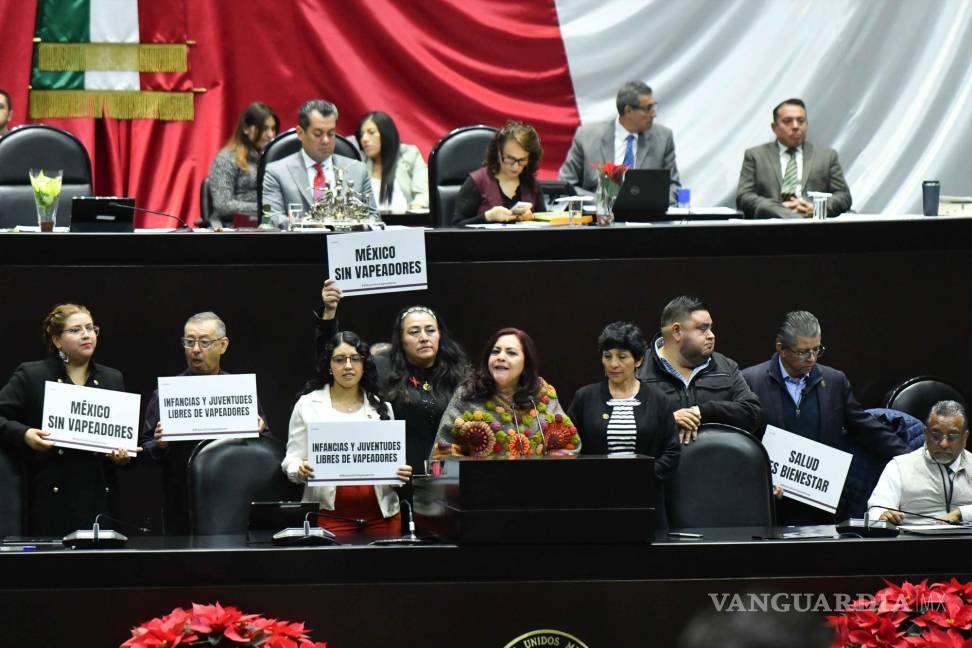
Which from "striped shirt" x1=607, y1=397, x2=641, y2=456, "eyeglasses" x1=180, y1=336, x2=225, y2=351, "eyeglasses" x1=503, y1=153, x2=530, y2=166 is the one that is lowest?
"striped shirt" x1=607, y1=397, x2=641, y2=456

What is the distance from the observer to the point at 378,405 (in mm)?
5734

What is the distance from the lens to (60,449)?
18.7 feet

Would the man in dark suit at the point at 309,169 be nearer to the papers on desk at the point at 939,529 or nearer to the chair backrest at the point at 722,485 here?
the chair backrest at the point at 722,485

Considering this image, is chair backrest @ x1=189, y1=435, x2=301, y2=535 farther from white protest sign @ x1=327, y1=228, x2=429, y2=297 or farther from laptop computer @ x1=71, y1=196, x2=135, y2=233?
laptop computer @ x1=71, y1=196, x2=135, y2=233

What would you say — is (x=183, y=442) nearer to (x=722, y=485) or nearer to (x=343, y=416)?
(x=343, y=416)

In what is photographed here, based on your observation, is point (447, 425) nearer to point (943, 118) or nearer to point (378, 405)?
point (378, 405)

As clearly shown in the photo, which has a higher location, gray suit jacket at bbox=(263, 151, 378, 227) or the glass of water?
gray suit jacket at bbox=(263, 151, 378, 227)

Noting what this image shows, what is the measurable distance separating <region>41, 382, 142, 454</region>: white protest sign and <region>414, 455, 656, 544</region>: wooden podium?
1891 millimetres

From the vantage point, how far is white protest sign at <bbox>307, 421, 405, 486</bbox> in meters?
5.05

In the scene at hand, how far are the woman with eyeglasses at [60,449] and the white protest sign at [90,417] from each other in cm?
8

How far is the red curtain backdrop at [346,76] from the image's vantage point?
394 inches

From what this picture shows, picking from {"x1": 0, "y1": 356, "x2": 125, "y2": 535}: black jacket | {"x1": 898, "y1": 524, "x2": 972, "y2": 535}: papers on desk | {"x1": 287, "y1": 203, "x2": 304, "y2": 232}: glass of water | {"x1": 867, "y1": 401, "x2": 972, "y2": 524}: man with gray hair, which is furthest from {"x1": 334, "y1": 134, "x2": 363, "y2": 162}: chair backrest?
{"x1": 898, "y1": 524, "x2": 972, "y2": 535}: papers on desk

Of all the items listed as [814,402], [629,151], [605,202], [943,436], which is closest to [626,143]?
[629,151]

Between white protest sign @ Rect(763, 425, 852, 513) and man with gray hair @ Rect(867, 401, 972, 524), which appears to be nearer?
white protest sign @ Rect(763, 425, 852, 513)
